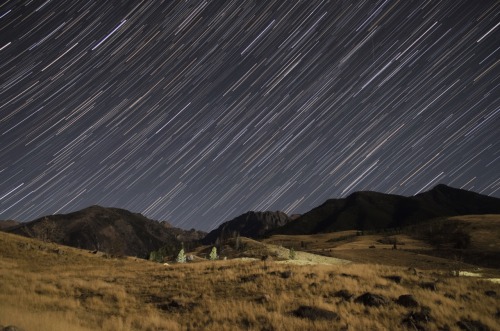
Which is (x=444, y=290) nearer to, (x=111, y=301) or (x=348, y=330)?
(x=348, y=330)

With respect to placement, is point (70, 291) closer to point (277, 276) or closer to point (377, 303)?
point (277, 276)

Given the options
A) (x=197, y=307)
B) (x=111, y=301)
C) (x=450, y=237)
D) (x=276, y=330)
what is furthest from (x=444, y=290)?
(x=450, y=237)

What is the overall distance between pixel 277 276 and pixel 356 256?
175 ft

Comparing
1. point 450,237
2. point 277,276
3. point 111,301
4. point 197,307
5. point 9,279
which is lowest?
point 450,237

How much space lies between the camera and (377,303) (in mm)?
13812

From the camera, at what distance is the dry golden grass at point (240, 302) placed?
1120cm

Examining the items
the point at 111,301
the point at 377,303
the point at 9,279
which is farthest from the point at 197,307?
the point at 9,279

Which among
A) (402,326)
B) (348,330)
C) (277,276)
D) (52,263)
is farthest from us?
(52,263)

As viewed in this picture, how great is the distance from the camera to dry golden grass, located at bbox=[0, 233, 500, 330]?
11.2 metres

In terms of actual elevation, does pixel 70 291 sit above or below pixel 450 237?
above

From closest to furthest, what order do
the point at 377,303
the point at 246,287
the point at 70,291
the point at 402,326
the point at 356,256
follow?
the point at 402,326 → the point at 377,303 → the point at 70,291 → the point at 246,287 → the point at 356,256

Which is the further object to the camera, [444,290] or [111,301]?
[444,290]

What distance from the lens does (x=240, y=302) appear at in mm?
14453

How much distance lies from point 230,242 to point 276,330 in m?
89.9
